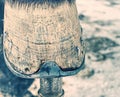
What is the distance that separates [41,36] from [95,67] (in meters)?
1.69

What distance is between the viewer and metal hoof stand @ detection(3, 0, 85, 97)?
1899 millimetres

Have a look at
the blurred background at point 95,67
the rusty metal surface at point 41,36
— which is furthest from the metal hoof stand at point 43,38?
the blurred background at point 95,67

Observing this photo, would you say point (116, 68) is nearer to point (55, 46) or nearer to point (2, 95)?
point (2, 95)

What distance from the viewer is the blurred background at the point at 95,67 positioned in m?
3.12

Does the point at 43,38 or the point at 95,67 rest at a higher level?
the point at 43,38

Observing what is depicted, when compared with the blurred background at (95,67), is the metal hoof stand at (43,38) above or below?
above

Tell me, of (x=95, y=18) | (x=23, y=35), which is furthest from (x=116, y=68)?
(x=23, y=35)

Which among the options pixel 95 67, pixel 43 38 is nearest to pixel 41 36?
pixel 43 38

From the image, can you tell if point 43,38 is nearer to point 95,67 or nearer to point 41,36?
point 41,36

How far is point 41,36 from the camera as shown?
1.94 meters

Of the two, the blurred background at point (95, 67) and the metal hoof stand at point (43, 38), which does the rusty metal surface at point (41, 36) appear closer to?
the metal hoof stand at point (43, 38)

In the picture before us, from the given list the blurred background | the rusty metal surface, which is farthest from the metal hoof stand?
the blurred background

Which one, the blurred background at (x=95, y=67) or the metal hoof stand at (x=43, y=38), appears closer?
the metal hoof stand at (x=43, y=38)

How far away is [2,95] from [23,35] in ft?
4.11
